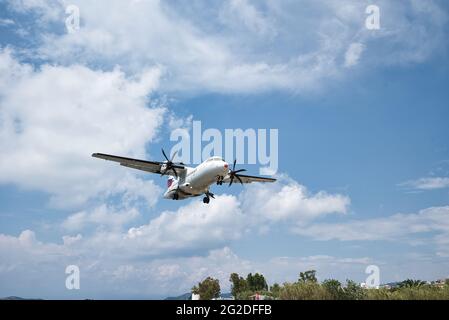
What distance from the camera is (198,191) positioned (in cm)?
5788

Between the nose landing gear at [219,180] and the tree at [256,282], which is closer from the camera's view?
the nose landing gear at [219,180]

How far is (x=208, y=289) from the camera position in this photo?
14625cm

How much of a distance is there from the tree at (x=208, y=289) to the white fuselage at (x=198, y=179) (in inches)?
3554

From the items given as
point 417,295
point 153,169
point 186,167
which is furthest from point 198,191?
point 417,295

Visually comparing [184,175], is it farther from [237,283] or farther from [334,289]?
[237,283]

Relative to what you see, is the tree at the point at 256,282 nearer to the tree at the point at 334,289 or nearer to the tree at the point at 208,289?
the tree at the point at 208,289

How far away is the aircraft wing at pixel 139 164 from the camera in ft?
189

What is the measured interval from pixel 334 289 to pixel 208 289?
78027 mm

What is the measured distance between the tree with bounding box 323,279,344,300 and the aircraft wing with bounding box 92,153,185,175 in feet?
109

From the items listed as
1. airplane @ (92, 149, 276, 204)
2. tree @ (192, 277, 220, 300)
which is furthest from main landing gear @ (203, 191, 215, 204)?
tree @ (192, 277, 220, 300)

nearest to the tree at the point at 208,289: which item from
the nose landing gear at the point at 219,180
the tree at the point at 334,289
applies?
the tree at the point at 334,289
